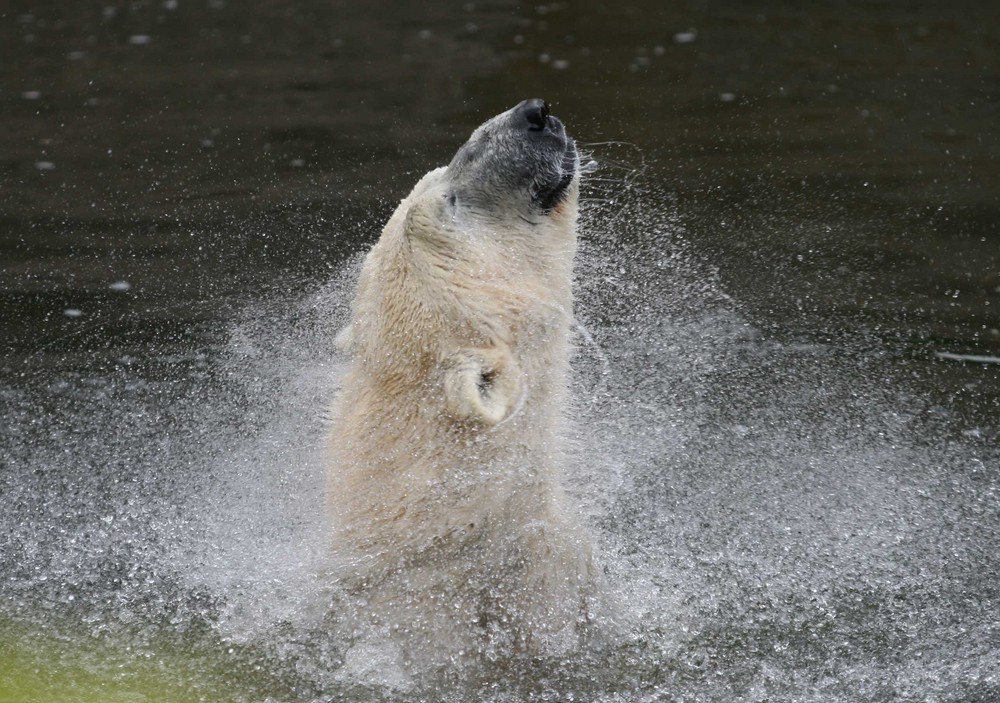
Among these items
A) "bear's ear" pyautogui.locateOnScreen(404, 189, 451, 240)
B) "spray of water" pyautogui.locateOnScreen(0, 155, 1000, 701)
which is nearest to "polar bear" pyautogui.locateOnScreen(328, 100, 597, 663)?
"bear's ear" pyautogui.locateOnScreen(404, 189, 451, 240)

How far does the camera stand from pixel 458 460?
3594mm

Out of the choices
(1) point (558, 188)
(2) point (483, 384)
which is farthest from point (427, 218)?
(2) point (483, 384)

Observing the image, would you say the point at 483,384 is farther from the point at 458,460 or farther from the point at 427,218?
the point at 427,218

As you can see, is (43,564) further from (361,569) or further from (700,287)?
(700,287)

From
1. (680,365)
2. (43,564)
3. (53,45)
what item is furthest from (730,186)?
(53,45)

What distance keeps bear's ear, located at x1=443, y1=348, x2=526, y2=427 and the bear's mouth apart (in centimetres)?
65

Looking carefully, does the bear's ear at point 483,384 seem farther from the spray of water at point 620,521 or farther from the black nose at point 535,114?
the black nose at point 535,114

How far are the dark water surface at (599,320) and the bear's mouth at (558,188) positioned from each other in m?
0.93

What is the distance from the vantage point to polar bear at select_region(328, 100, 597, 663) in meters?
3.60

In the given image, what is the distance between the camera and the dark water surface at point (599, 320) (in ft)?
12.8

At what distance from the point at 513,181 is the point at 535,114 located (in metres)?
0.25

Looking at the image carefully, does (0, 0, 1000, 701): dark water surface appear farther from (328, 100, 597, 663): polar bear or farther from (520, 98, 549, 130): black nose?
(520, 98, 549, 130): black nose

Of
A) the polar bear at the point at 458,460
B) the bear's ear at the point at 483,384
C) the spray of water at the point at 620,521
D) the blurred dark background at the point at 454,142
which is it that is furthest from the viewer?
the blurred dark background at the point at 454,142

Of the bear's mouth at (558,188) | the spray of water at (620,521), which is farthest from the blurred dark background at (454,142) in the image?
the bear's mouth at (558,188)
